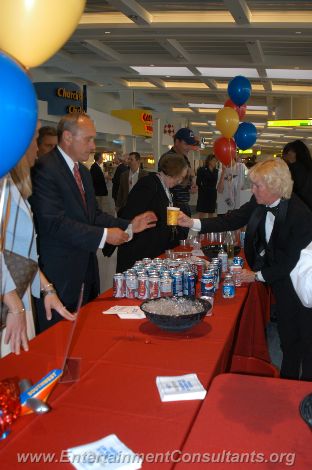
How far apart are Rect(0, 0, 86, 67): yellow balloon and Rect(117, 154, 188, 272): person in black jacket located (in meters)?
1.89

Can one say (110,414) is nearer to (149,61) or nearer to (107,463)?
(107,463)

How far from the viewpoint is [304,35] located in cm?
655

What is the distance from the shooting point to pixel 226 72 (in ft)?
31.7

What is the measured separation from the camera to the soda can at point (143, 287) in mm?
2371

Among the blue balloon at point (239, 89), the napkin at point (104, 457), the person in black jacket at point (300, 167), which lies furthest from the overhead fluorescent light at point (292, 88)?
the napkin at point (104, 457)

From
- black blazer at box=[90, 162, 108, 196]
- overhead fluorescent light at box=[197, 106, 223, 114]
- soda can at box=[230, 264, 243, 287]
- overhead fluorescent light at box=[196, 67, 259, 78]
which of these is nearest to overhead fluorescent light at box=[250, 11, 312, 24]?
overhead fluorescent light at box=[196, 67, 259, 78]

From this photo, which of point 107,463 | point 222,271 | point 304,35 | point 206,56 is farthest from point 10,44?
point 206,56

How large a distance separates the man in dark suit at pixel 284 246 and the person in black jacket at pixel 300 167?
1.66 metres

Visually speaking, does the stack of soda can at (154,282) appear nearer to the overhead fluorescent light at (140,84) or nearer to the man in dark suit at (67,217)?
the man in dark suit at (67,217)

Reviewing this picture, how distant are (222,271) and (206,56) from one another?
6.40 m

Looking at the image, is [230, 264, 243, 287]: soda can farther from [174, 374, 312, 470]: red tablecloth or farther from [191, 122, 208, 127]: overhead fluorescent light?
[191, 122, 208, 127]: overhead fluorescent light

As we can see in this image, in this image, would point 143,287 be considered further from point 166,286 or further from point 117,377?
point 117,377

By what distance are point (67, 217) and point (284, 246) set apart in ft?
4.15

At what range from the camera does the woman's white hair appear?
9.02ft
